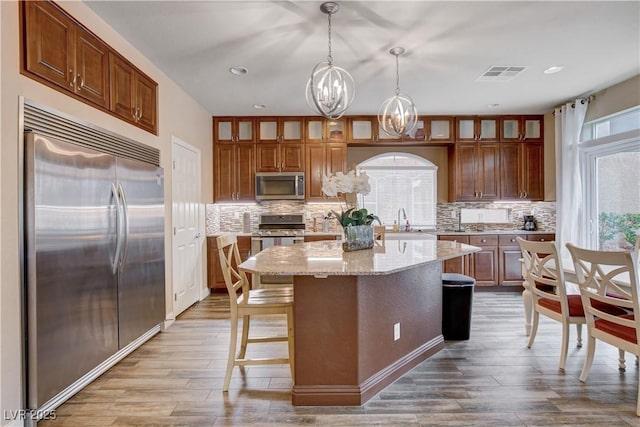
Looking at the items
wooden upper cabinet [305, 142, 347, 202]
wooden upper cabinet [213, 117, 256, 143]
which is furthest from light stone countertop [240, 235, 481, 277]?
wooden upper cabinet [213, 117, 256, 143]

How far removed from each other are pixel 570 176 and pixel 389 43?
3390mm

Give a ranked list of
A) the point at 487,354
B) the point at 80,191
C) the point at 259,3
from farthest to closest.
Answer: the point at 487,354, the point at 259,3, the point at 80,191

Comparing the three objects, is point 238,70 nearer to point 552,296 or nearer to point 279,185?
point 279,185

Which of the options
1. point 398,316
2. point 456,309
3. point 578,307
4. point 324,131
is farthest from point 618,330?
point 324,131

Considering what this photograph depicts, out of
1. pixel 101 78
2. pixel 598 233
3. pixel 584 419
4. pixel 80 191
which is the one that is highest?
pixel 101 78

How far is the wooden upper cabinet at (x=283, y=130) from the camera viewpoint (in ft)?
18.1

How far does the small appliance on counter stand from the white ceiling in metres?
1.90

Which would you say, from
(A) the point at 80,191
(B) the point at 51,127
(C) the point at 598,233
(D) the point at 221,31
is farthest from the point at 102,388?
(C) the point at 598,233

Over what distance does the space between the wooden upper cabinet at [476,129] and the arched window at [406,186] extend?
2.17ft

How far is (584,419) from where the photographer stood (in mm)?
2074

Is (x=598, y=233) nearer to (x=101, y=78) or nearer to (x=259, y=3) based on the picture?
(x=259, y=3)

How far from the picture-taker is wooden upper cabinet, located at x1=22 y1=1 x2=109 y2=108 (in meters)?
2.04

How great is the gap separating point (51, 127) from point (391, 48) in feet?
8.61

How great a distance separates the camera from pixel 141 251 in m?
3.14
